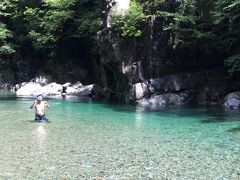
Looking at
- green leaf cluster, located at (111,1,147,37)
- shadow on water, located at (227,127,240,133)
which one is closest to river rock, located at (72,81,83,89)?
green leaf cluster, located at (111,1,147,37)

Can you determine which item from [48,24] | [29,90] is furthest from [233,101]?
Result: [48,24]

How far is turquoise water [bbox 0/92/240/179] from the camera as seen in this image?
11.9 metres

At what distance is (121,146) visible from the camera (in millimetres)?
15617

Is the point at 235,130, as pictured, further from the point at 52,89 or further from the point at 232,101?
the point at 52,89

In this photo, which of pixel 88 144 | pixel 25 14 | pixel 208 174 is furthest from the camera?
pixel 25 14

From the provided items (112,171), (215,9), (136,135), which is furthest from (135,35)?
(112,171)

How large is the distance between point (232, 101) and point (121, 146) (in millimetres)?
16038

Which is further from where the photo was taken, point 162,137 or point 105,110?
point 105,110

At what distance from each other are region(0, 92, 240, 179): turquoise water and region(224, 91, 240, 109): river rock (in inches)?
124

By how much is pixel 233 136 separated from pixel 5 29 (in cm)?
4004

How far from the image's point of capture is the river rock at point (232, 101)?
95.3 ft

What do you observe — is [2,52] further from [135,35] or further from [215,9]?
[215,9]

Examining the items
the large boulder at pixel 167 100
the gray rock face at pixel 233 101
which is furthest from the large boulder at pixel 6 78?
the gray rock face at pixel 233 101

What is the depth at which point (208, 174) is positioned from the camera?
1171 cm
